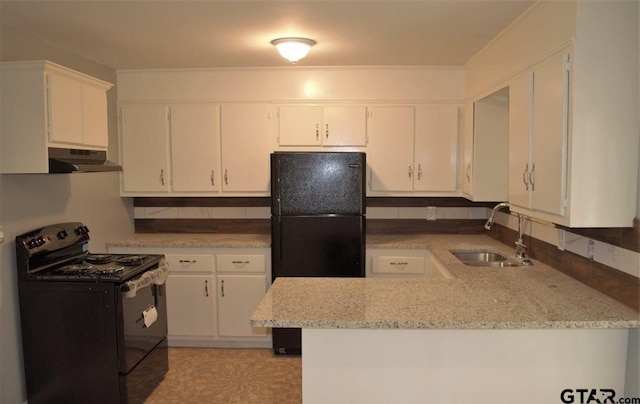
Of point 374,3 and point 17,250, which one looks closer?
point 374,3

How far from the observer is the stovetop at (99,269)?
277 cm

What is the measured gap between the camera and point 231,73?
4027 millimetres

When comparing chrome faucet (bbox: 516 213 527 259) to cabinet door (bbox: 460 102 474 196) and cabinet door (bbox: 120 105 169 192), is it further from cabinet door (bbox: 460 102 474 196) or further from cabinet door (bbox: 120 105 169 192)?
cabinet door (bbox: 120 105 169 192)

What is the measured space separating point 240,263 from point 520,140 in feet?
7.59

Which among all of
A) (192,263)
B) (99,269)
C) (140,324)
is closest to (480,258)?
(192,263)

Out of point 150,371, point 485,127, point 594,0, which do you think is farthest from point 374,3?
point 150,371

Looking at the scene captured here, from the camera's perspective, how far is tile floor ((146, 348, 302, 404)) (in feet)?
10.3

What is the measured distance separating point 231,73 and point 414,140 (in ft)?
5.37

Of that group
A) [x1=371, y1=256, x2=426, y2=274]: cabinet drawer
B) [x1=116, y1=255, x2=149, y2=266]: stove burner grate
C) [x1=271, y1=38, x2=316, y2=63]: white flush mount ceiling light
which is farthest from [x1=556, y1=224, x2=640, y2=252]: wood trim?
[x1=116, y1=255, x2=149, y2=266]: stove burner grate

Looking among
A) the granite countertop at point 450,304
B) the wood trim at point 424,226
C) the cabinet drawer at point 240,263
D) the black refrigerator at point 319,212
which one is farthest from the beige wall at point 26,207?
the wood trim at point 424,226

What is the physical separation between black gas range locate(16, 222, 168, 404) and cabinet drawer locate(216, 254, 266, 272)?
99cm

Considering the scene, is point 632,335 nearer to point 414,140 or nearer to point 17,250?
point 414,140

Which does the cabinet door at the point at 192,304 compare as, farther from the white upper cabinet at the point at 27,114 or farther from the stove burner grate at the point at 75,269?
the white upper cabinet at the point at 27,114

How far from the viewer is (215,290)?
390 centimetres
